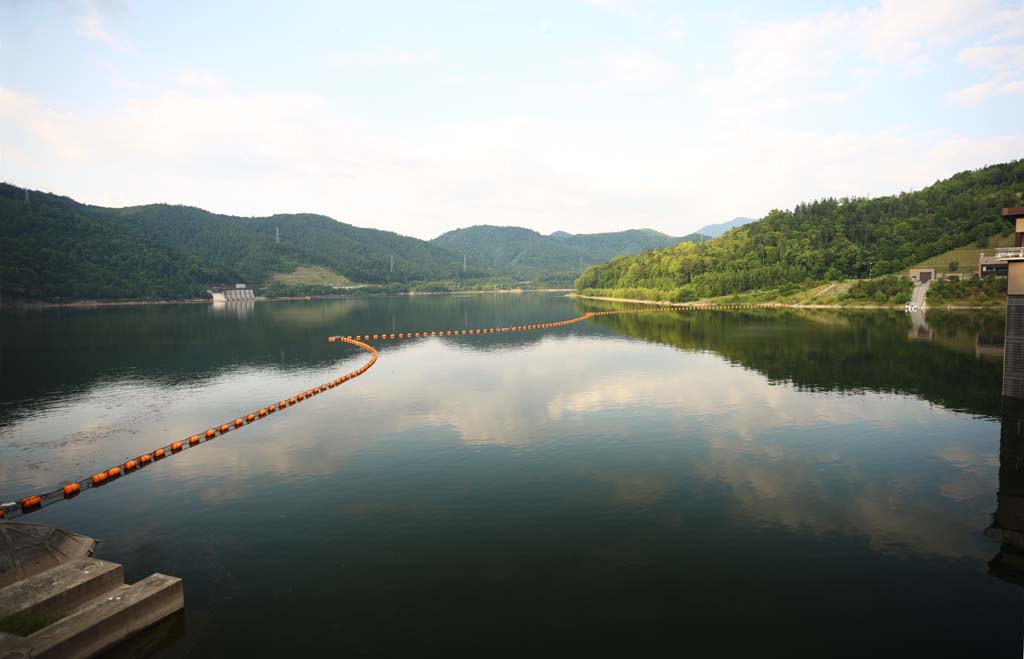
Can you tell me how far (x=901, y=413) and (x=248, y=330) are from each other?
98.1 meters

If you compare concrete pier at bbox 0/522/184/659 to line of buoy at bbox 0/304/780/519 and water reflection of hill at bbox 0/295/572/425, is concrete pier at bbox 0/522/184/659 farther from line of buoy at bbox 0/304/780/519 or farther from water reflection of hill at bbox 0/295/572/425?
water reflection of hill at bbox 0/295/572/425

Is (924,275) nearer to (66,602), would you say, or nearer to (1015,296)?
(1015,296)

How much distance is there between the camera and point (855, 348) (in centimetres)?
6400

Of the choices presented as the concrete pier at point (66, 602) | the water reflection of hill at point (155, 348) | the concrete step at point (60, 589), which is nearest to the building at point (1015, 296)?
the concrete pier at point (66, 602)

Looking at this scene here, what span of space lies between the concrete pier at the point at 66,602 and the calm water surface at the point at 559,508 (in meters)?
0.75

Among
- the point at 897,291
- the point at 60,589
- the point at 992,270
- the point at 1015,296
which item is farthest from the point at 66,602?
the point at 992,270

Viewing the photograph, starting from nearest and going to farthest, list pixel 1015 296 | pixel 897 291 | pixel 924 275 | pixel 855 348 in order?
1. pixel 1015 296
2. pixel 855 348
3. pixel 897 291
4. pixel 924 275

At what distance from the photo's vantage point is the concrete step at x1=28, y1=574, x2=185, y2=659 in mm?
13046

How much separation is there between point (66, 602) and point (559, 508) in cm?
1565

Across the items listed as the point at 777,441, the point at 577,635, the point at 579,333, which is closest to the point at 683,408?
the point at 777,441

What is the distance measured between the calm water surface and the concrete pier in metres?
0.75

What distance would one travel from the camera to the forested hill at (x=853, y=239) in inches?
6127

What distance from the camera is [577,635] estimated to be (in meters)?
14.6

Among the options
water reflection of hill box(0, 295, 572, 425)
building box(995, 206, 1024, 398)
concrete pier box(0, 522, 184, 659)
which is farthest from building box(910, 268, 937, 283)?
concrete pier box(0, 522, 184, 659)
